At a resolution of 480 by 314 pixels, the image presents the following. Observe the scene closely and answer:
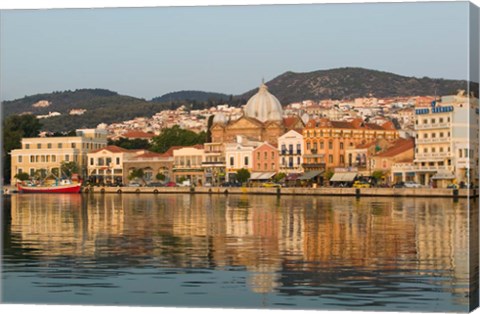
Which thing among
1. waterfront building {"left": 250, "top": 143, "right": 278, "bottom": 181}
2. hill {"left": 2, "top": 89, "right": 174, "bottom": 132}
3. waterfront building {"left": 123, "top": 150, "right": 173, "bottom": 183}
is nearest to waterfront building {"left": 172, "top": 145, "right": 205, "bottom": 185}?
waterfront building {"left": 123, "top": 150, "right": 173, "bottom": 183}

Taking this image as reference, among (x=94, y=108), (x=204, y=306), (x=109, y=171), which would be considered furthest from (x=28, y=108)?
(x=109, y=171)

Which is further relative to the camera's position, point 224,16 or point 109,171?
point 109,171

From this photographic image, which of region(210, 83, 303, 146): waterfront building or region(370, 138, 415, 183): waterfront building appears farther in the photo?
region(210, 83, 303, 146): waterfront building

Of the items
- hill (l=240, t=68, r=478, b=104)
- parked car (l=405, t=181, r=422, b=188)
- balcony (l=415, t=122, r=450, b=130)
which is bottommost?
parked car (l=405, t=181, r=422, b=188)

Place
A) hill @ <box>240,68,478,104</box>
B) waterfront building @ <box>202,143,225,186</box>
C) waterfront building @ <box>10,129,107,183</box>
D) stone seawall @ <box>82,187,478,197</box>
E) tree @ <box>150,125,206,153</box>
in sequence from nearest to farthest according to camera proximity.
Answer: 1. hill @ <box>240,68,478,104</box>
2. waterfront building @ <box>10,129,107,183</box>
3. stone seawall @ <box>82,187,478,197</box>
4. tree @ <box>150,125,206,153</box>
5. waterfront building @ <box>202,143,225,186</box>

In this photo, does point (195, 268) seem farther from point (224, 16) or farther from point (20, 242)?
point (20, 242)

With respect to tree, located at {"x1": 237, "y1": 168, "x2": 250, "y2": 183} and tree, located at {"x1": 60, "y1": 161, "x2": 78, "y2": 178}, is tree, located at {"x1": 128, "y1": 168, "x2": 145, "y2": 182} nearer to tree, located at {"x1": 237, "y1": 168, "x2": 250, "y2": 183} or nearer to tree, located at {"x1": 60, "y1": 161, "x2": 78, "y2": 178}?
tree, located at {"x1": 237, "y1": 168, "x2": 250, "y2": 183}

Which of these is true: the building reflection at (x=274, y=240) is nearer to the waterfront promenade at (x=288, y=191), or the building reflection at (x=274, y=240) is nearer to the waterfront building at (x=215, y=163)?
the waterfront promenade at (x=288, y=191)

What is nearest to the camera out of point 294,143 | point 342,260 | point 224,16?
point 224,16
